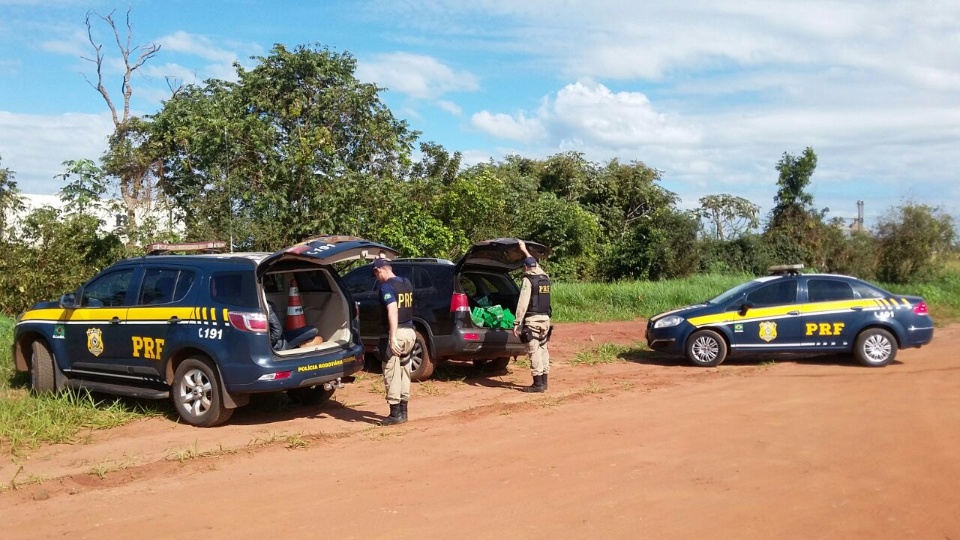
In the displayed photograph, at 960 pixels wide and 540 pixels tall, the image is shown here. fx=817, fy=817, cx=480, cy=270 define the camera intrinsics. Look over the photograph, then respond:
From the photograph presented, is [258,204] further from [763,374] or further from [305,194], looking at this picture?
[763,374]

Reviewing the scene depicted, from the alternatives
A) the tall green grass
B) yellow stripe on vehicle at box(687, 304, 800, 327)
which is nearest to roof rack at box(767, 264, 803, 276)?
yellow stripe on vehicle at box(687, 304, 800, 327)

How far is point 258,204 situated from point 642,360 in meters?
8.44

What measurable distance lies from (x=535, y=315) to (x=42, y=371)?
598 cm

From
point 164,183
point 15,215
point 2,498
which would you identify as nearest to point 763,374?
point 2,498

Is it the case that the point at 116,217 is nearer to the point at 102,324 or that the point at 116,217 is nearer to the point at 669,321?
the point at 102,324

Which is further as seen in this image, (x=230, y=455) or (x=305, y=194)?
(x=305, y=194)

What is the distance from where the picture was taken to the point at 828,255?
99.7ft

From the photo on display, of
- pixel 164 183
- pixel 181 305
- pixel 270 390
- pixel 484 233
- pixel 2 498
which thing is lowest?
pixel 2 498

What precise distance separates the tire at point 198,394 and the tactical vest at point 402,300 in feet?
6.45

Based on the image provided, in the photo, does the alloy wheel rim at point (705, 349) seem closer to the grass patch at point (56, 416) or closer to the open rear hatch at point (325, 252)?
the open rear hatch at point (325, 252)

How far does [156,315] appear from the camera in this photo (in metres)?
8.70

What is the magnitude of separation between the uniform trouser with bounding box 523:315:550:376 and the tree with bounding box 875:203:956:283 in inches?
905

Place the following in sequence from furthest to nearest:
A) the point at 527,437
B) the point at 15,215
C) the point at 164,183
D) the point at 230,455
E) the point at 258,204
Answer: the point at 164,183 < the point at 258,204 < the point at 15,215 < the point at 527,437 < the point at 230,455

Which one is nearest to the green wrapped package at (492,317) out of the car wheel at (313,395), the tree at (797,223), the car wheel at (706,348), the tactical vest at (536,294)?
the tactical vest at (536,294)
